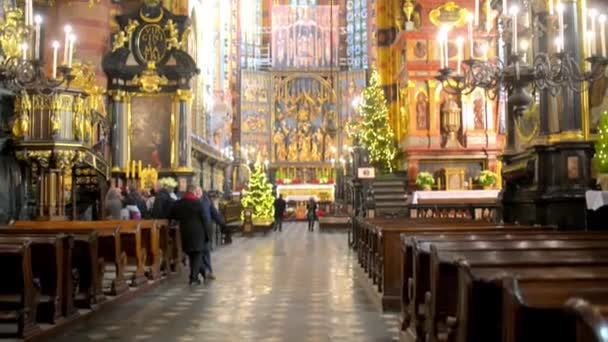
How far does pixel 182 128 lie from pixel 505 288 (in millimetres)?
19717

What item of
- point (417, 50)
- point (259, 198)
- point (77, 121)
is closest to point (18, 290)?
point (77, 121)

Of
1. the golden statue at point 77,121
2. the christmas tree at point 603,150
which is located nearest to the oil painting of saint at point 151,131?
the golden statue at point 77,121

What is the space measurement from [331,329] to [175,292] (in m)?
3.49

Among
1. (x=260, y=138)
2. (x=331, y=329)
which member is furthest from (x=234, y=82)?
(x=331, y=329)

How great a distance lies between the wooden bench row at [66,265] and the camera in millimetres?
5973

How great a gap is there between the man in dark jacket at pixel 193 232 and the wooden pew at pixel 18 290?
404 cm

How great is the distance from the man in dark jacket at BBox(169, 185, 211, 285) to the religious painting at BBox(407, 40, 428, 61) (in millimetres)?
17059

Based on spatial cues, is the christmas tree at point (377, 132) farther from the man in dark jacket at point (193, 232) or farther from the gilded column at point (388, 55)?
the man in dark jacket at point (193, 232)

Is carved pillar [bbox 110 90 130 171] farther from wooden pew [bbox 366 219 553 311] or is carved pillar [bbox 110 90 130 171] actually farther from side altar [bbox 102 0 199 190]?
wooden pew [bbox 366 219 553 311]

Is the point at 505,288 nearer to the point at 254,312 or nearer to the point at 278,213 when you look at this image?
the point at 254,312

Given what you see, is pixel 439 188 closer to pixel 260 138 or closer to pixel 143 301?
pixel 143 301

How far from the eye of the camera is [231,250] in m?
17.0

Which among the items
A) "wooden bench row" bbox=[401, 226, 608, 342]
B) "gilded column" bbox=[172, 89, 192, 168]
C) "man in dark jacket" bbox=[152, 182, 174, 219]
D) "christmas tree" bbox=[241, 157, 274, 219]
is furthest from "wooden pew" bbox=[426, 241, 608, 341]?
"christmas tree" bbox=[241, 157, 274, 219]

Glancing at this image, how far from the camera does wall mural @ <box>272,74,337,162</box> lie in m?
45.3
